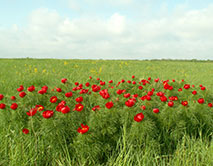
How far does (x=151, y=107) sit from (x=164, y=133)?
482 millimetres

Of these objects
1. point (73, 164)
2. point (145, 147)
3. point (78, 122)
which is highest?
point (78, 122)

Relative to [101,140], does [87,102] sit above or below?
above

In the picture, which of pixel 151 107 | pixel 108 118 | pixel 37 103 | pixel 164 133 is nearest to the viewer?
pixel 108 118

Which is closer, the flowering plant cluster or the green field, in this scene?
the green field

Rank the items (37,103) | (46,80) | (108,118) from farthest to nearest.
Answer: (46,80) < (37,103) < (108,118)

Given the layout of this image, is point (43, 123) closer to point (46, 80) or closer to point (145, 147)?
point (145, 147)

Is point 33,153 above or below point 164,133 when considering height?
below

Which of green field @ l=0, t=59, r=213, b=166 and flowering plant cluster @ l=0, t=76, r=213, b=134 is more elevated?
flowering plant cluster @ l=0, t=76, r=213, b=134

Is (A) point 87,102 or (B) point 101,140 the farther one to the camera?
(A) point 87,102

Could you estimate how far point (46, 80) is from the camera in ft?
26.2

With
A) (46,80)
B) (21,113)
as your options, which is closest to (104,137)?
(21,113)

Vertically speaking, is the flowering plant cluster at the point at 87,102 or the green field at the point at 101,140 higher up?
the flowering plant cluster at the point at 87,102

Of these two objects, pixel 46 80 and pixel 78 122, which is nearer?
pixel 78 122

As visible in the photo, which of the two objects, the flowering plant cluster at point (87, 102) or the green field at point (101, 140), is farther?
the flowering plant cluster at point (87, 102)
